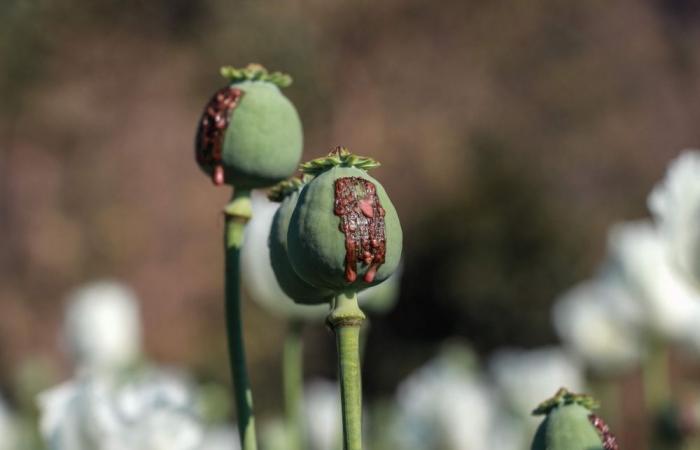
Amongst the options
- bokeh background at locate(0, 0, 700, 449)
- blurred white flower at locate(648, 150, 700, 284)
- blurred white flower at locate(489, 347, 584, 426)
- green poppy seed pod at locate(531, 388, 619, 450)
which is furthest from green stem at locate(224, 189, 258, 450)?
bokeh background at locate(0, 0, 700, 449)

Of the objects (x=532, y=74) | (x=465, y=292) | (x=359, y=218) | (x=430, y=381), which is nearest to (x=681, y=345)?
(x=430, y=381)

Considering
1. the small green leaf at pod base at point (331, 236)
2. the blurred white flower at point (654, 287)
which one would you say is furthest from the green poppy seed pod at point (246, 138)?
the blurred white flower at point (654, 287)

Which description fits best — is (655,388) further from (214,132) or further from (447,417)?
(214,132)

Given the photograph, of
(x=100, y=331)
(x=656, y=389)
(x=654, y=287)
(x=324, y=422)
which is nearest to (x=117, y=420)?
(x=656, y=389)

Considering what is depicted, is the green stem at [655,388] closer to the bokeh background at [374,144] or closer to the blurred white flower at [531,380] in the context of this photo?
the blurred white flower at [531,380]

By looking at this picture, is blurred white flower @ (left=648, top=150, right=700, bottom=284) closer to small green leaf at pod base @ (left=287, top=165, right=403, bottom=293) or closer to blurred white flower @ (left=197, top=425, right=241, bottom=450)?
small green leaf at pod base @ (left=287, top=165, right=403, bottom=293)

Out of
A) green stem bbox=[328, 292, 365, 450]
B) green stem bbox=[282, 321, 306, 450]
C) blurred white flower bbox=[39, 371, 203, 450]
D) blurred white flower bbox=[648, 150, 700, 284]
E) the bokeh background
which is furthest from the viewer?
the bokeh background
